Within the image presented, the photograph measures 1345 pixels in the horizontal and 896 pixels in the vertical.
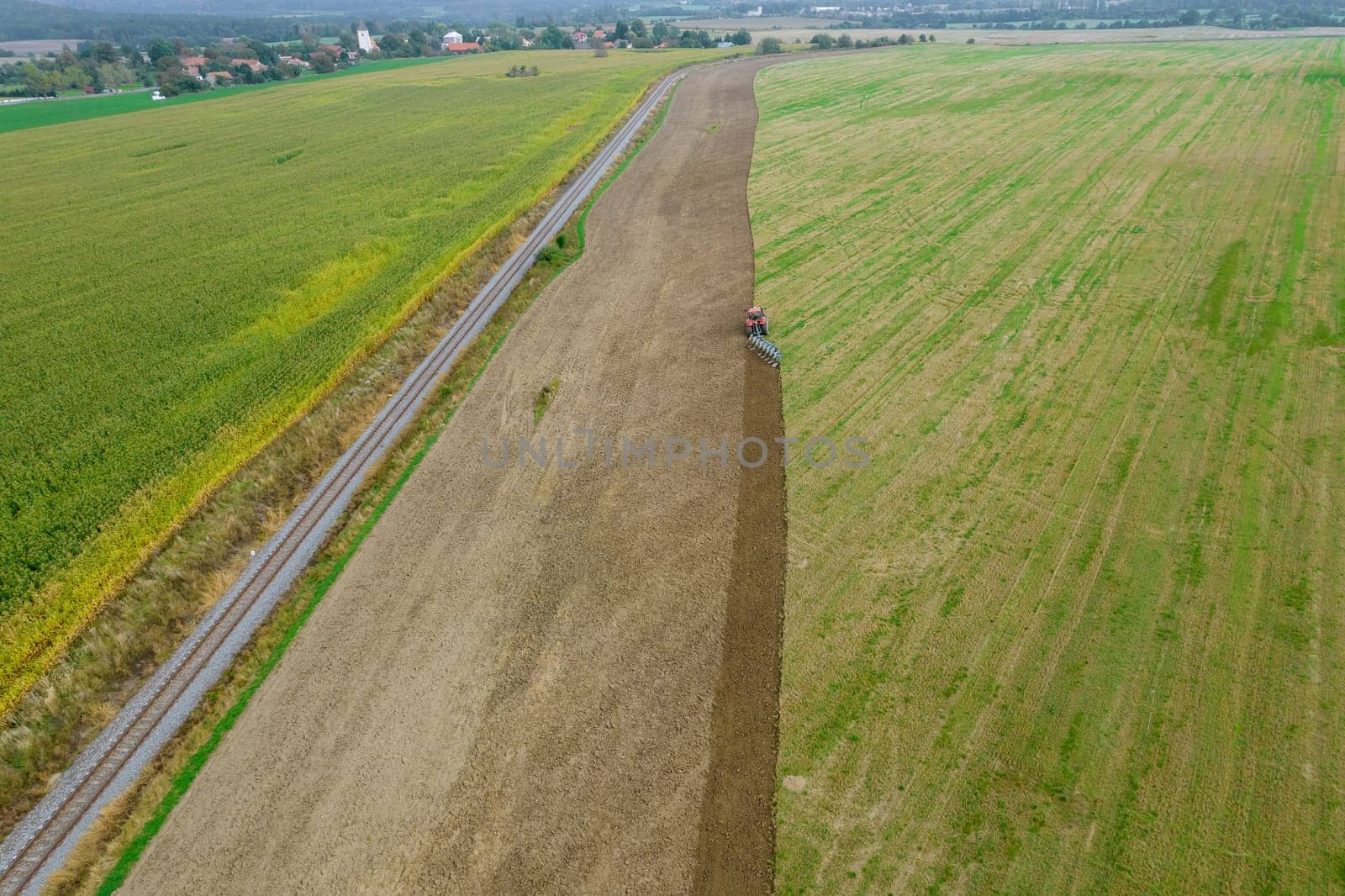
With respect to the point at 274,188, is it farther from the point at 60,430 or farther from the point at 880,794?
the point at 880,794

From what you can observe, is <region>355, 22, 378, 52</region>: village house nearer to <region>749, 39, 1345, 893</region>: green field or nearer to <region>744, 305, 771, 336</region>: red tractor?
<region>749, 39, 1345, 893</region>: green field

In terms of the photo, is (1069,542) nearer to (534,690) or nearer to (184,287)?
(534,690)

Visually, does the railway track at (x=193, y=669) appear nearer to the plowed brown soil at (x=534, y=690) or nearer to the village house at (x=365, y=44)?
the plowed brown soil at (x=534, y=690)

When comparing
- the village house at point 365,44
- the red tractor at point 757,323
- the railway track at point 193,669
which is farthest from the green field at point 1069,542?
the village house at point 365,44

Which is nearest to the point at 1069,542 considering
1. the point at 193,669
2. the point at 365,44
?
the point at 193,669

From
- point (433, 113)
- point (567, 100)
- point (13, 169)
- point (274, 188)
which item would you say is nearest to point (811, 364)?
point (274, 188)
